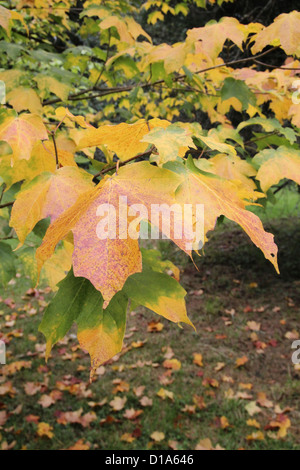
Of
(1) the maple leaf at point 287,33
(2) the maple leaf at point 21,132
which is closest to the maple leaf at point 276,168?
(1) the maple leaf at point 287,33

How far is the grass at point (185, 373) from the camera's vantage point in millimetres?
2906

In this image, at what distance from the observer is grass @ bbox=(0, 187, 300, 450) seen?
9.53ft

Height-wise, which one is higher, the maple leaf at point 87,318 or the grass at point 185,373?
the maple leaf at point 87,318

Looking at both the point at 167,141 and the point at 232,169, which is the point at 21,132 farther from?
the point at 232,169

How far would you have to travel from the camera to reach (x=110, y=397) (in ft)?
11.0

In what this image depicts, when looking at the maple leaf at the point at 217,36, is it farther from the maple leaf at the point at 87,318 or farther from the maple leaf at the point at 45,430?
the maple leaf at the point at 45,430

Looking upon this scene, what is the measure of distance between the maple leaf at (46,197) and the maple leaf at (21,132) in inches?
5.1

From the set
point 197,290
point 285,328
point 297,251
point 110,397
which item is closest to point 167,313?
point 110,397

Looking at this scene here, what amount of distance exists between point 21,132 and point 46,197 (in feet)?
0.84

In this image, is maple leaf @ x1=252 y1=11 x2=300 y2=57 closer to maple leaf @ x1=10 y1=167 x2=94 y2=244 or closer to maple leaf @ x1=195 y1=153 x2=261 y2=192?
maple leaf @ x1=195 y1=153 x2=261 y2=192

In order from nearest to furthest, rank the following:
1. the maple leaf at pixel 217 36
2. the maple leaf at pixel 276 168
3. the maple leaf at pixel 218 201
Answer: the maple leaf at pixel 218 201 < the maple leaf at pixel 276 168 < the maple leaf at pixel 217 36

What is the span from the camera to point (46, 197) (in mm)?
904

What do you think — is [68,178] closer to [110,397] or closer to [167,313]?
[167,313]

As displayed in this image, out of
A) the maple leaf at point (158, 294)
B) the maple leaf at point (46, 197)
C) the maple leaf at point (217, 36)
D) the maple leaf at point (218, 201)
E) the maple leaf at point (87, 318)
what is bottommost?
the maple leaf at point (87, 318)
